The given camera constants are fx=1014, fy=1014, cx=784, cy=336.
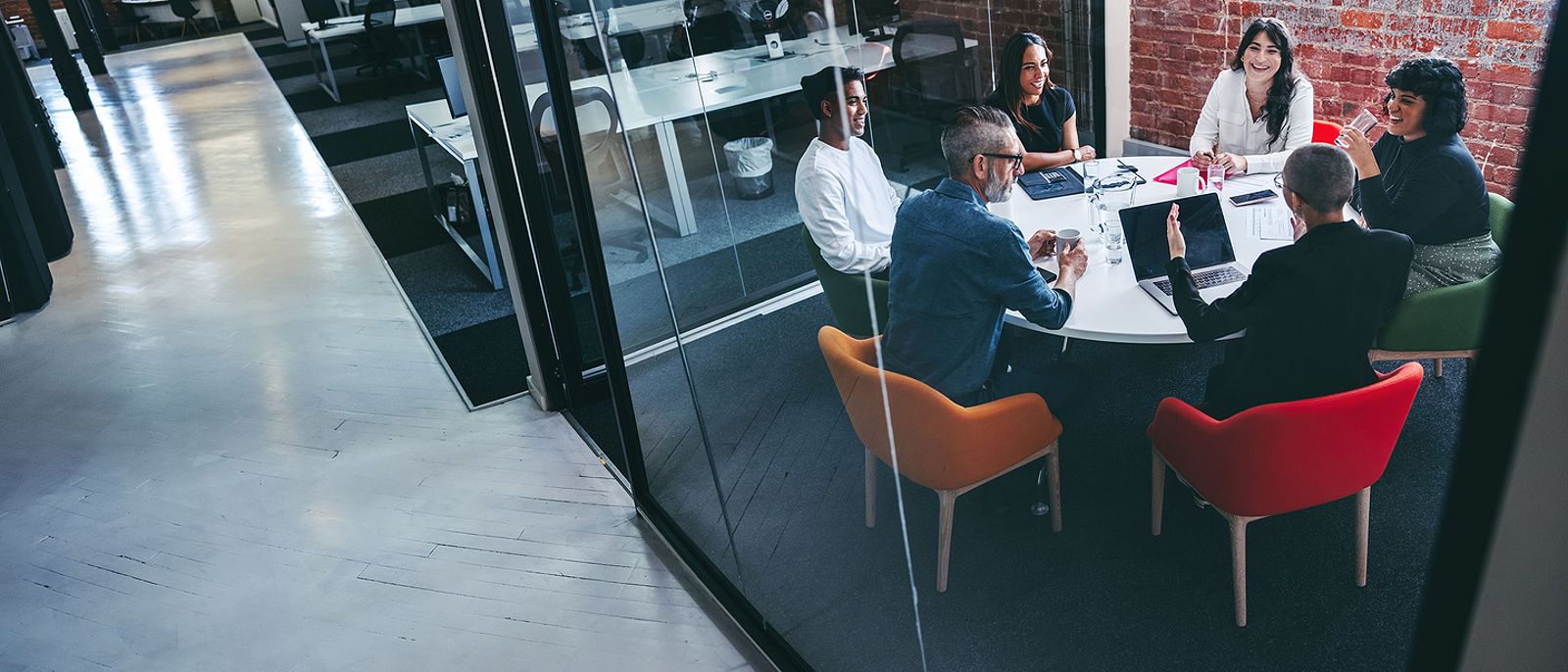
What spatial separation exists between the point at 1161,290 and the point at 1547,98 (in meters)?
1.51

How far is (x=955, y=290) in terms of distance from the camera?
216 cm

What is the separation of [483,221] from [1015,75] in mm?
3551

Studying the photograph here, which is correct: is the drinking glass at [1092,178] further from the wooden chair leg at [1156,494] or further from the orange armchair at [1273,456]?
the wooden chair leg at [1156,494]

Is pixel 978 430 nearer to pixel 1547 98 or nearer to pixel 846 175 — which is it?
pixel 846 175

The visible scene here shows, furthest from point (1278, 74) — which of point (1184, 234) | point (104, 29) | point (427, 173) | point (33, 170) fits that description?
point (104, 29)

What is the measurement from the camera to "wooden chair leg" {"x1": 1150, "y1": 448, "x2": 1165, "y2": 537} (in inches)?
69.9

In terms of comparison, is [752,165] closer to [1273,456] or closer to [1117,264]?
[1117,264]

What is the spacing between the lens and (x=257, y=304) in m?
6.19

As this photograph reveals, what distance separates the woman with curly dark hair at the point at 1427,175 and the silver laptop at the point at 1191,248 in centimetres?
36

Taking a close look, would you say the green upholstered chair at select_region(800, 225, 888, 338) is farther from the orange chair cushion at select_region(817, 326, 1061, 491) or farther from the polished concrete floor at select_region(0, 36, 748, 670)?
the polished concrete floor at select_region(0, 36, 748, 670)

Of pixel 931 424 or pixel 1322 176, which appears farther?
pixel 931 424

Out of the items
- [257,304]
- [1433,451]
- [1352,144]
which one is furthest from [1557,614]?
[257,304]

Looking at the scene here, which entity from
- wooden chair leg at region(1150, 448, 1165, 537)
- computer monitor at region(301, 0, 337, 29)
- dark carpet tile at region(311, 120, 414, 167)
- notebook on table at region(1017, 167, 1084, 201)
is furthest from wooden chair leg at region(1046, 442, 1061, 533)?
computer monitor at region(301, 0, 337, 29)

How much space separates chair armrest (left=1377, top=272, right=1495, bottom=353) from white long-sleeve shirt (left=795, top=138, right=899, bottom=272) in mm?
835
